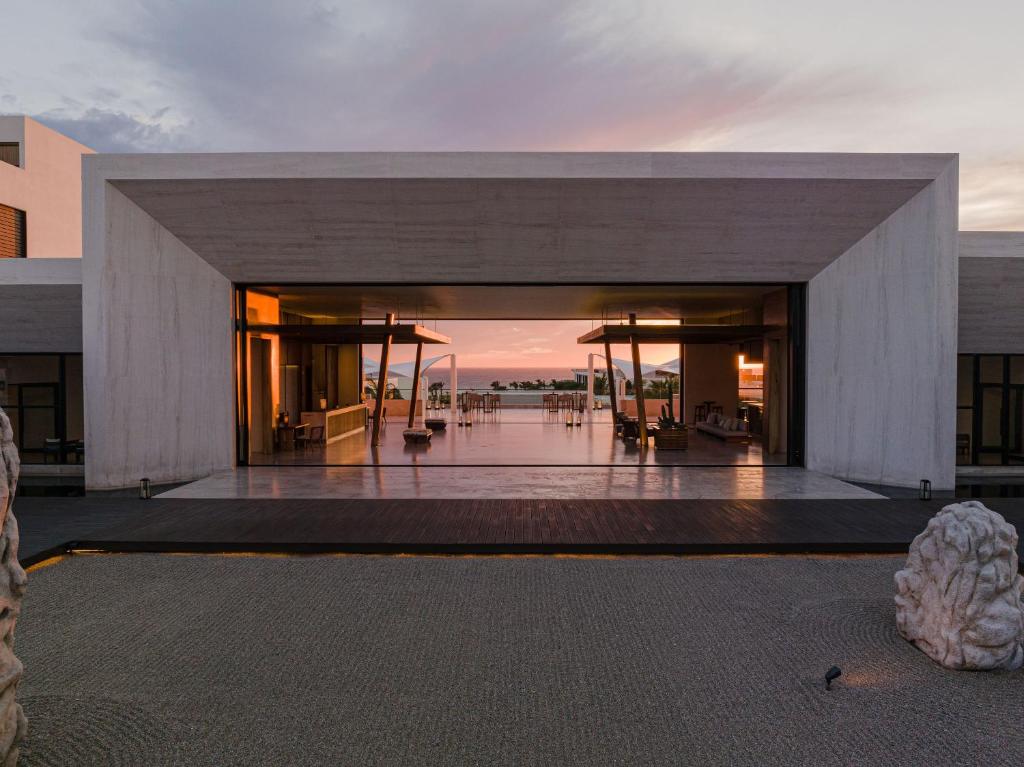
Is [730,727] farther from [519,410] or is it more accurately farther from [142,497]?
[519,410]

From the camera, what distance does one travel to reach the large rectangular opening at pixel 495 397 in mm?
10984

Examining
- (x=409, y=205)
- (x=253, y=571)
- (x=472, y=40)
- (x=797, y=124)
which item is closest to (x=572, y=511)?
(x=253, y=571)

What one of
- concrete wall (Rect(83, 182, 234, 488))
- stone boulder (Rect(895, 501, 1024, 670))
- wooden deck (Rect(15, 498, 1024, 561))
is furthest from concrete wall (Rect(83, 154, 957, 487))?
stone boulder (Rect(895, 501, 1024, 670))

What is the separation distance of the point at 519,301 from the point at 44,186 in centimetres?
1298

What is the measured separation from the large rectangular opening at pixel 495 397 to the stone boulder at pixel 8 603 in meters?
8.24

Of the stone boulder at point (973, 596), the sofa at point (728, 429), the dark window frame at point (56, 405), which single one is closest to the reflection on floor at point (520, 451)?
the sofa at point (728, 429)

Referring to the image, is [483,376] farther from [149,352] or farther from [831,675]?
[831,675]

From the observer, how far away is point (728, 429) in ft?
48.3

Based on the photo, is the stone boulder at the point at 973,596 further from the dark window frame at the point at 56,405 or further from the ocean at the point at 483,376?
the ocean at the point at 483,376

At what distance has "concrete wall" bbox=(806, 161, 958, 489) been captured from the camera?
8.38 m

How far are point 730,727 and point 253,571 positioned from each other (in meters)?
4.14

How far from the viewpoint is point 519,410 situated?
79.3 feet

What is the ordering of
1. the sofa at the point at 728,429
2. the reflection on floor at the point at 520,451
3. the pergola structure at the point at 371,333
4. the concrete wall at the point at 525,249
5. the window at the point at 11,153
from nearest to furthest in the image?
the concrete wall at the point at 525,249 < the pergola structure at the point at 371,333 < the reflection on floor at the point at 520,451 < the sofa at the point at 728,429 < the window at the point at 11,153

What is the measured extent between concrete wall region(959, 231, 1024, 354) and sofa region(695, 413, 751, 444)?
194 inches
